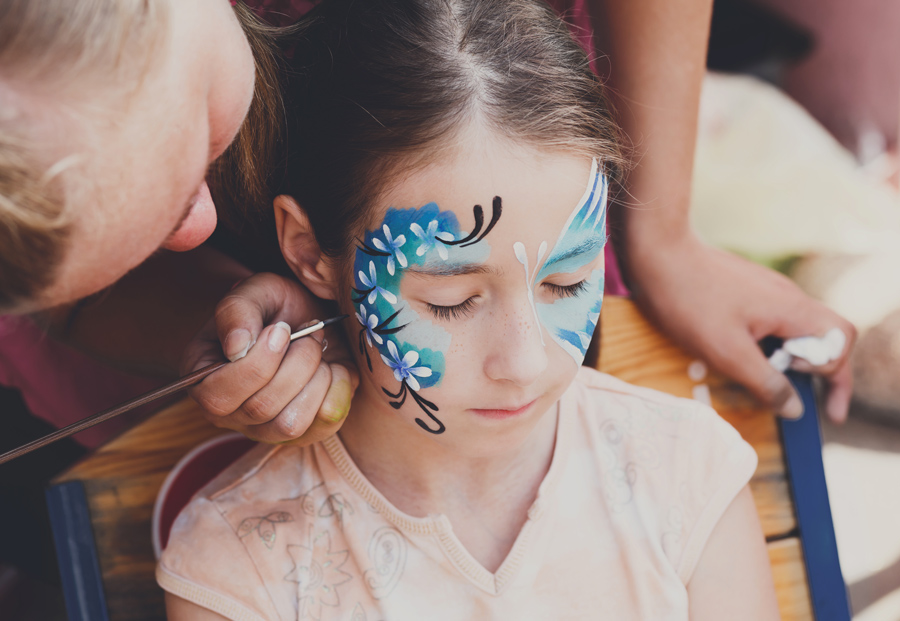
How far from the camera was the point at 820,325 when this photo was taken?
107 cm

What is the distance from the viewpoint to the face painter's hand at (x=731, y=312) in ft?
3.43

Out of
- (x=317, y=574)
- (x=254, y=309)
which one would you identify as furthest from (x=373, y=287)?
(x=317, y=574)

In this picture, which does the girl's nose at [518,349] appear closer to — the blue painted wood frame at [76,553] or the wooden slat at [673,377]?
the wooden slat at [673,377]

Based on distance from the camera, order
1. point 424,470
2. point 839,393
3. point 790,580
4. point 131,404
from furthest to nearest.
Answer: point 839,393
point 790,580
point 424,470
point 131,404

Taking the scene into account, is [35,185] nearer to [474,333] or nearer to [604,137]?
[474,333]

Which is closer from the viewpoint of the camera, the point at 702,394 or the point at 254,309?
the point at 254,309

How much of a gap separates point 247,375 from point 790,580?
85 cm

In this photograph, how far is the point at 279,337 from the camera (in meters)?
0.72

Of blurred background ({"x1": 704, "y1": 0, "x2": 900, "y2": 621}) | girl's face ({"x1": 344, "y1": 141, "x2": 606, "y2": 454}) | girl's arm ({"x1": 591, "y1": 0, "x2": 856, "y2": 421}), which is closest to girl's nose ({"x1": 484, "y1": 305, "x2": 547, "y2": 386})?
girl's face ({"x1": 344, "y1": 141, "x2": 606, "y2": 454})

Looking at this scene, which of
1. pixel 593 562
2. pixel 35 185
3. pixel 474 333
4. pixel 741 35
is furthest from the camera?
pixel 741 35

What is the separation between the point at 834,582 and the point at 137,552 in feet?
3.28

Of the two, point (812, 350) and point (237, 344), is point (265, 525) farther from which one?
point (812, 350)

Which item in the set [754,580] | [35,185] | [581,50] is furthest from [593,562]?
[35,185]

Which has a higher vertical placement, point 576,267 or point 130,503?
point 576,267
